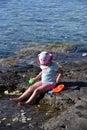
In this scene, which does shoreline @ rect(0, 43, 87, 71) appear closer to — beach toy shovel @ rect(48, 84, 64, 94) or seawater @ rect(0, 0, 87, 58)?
seawater @ rect(0, 0, 87, 58)

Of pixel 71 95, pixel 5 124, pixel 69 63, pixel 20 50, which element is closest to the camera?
pixel 5 124

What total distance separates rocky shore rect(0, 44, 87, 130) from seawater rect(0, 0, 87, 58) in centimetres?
445

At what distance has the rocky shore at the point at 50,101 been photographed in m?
10.7

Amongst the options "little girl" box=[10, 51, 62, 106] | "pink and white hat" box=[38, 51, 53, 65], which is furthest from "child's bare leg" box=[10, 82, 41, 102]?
"pink and white hat" box=[38, 51, 53, 65]

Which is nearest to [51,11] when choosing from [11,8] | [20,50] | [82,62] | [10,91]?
[11,8]

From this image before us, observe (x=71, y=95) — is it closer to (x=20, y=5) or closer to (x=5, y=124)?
(x=5, y=124)

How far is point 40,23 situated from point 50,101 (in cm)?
1597

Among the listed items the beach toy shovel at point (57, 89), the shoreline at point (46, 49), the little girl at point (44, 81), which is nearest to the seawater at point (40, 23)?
the shoreline at point (46, 49)

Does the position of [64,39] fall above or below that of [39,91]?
below

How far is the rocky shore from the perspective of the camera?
10.7 metres

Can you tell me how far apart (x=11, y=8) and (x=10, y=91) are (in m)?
21.6

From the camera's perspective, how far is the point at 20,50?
2034 centimetres

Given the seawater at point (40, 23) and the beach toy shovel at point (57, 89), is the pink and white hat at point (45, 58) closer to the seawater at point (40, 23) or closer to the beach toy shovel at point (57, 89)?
the beach toy shovel at point (57, 89)

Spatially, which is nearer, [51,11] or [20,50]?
[20,50]
